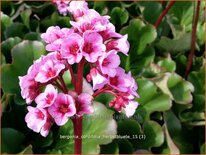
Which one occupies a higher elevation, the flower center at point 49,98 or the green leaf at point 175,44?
the flower center at point 49,98

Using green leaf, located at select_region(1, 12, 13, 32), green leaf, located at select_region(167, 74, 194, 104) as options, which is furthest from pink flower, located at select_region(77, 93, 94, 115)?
green leaf, located at select_region(1, 12, 13, 32)

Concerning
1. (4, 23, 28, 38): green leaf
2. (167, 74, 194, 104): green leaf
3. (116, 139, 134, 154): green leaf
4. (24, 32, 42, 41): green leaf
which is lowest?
(116, 139, 134, 154): green leaf

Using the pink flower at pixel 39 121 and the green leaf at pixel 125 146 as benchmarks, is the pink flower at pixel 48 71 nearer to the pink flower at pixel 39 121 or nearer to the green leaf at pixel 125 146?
the pink flower at pixel 39 121

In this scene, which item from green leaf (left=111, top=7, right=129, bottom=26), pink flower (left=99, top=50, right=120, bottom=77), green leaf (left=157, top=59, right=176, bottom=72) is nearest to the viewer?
pink flower (left=99, top=50, right=120, bottom=77)

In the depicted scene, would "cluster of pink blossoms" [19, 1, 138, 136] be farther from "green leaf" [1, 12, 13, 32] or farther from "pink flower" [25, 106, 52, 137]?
"green leaf" [1, 12, 13, 32]

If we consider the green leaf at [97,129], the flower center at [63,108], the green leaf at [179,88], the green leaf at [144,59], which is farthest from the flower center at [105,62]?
the green leaf at [144,59]

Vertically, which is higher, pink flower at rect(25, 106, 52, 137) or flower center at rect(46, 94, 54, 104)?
flower center at rect(46, 94, 54, 104)
